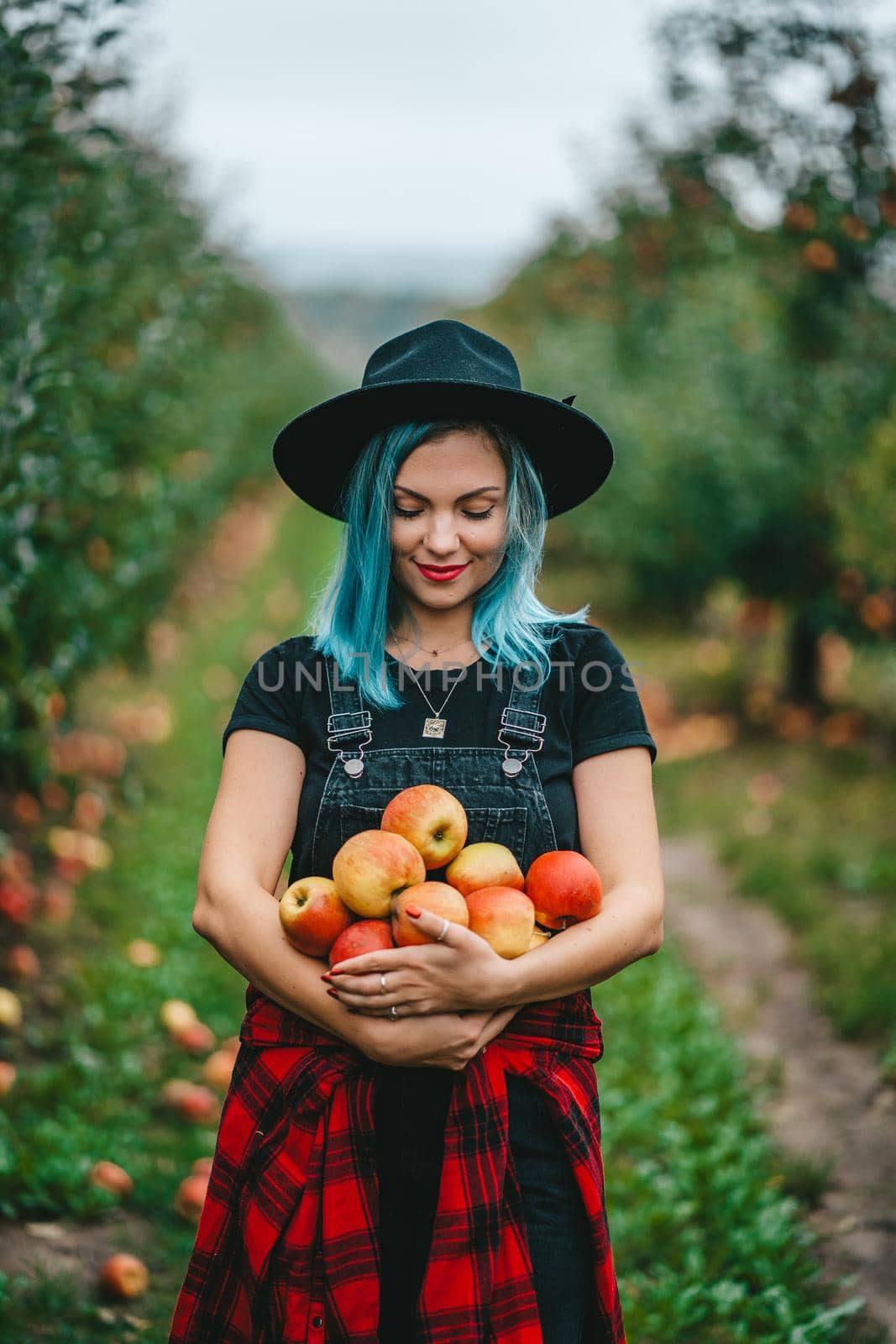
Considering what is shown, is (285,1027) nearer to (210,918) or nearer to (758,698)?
(210,918)

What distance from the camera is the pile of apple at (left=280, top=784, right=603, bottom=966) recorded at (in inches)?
61.6

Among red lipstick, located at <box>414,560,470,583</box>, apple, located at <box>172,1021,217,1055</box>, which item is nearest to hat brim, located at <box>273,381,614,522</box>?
red lipstick, located at <box>414,560,470,583</box>

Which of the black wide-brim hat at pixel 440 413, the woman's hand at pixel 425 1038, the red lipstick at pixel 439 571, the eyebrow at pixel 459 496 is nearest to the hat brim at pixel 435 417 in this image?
the black wide-brim hat at pixel 440 413

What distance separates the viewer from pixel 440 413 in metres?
1.88

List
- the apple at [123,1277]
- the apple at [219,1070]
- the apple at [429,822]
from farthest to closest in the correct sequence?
the apple at [219,1070] < the apple at [123,1277] < the apple at [429,822]

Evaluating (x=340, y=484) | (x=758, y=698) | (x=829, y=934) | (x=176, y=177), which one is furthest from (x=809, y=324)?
(x=340, y=484)

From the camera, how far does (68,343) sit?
370cm

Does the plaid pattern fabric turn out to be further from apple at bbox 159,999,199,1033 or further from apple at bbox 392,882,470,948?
apple at bbox 159,999,199,1033

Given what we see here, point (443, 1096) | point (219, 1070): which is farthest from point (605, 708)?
point (219, 1070)

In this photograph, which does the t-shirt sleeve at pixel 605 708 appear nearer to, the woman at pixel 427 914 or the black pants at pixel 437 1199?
the woman at pixel 427 914

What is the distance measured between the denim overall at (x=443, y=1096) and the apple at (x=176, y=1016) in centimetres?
239

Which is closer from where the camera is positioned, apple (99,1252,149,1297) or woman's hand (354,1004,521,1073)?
woman's hand (354,1004,521,1073)

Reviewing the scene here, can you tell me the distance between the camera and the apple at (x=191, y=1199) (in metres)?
3.01

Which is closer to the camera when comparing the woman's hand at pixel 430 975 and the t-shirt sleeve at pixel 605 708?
the woman's hand at pixel 430 975
